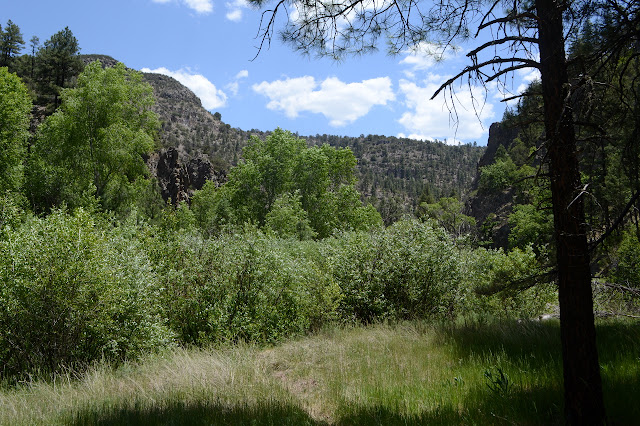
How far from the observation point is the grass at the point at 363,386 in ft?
12.1

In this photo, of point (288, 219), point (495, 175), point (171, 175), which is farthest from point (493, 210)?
point (288, 219)

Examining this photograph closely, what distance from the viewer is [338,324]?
8.91 meters

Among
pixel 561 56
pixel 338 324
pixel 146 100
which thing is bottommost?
pixel 338 324

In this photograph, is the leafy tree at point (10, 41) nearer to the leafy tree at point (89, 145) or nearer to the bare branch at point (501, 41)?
the leafy tree at point (89, 145)

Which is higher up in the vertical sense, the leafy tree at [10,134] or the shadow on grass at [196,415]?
the leafy tree at [10,134]

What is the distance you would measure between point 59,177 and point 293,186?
16.6 meters

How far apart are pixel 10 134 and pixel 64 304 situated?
73.8 ft

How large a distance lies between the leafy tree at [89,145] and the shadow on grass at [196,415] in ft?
73.6

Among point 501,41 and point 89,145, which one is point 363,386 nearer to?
point 501,41

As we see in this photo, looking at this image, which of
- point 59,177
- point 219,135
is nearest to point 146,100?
point 59,177

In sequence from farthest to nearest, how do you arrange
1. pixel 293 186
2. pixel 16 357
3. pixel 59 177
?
pixel 293 186
pixel 59 177
pixel 16 357

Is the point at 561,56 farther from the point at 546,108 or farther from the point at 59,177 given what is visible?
the point at 59,177

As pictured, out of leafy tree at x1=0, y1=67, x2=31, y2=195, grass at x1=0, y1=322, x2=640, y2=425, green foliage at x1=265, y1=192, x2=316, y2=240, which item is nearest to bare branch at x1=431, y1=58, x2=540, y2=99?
grass at x1=0, y1=322, x2=640, y2=425

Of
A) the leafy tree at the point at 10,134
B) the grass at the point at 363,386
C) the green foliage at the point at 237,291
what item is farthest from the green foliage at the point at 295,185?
the grass at the point at 363,386
